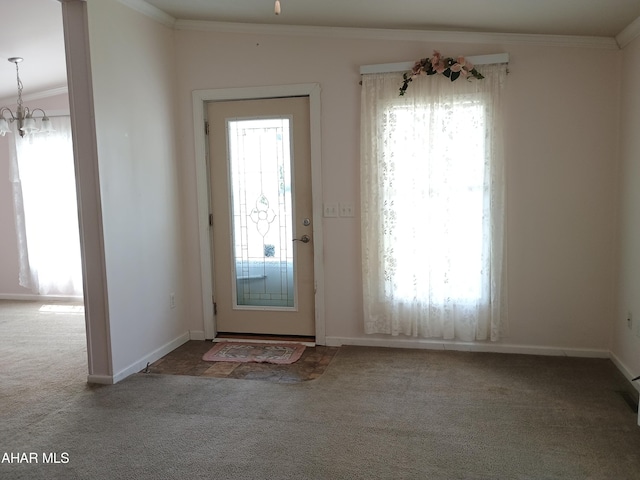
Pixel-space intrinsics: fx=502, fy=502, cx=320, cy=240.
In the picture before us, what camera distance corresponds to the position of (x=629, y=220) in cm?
336

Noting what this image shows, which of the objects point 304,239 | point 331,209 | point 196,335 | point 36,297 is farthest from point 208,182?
point 36,297

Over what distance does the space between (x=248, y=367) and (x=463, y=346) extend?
166cm

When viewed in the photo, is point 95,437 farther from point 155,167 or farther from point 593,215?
point 593,215

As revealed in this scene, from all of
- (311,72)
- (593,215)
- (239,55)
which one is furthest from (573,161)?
(239,55)

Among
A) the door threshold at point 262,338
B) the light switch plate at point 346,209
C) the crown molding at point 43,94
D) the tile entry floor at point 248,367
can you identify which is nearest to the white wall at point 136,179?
the tile entry floor at point 248,367

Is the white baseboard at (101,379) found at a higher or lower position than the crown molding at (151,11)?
lower

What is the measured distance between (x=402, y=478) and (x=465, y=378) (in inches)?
51.7

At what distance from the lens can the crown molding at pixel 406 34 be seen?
3529 mm

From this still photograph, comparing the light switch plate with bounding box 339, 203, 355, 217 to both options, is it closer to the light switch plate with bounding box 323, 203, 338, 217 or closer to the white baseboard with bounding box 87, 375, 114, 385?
the light switch plate with bounding box 323, 203, 338, 217

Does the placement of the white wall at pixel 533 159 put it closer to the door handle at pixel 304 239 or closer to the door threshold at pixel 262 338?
the door handle at pixel 304 239

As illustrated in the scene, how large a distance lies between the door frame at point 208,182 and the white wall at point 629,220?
216 cm

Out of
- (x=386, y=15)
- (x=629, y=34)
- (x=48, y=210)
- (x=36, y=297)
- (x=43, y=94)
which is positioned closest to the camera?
(x=629, y=34)

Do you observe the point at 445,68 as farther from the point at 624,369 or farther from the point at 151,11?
the point at 624,369

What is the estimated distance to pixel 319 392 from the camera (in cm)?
316
